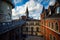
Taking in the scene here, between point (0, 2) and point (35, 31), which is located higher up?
point (0, 2)

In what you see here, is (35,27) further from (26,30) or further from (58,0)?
(58,0)

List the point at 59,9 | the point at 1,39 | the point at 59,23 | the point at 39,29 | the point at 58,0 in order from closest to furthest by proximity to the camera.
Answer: the point at 1,39 < the point at 59,23 < the point at 59,9 < the point at 58,0 < the point at 39,29

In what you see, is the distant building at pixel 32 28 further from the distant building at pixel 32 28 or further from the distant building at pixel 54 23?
the distant building at pixel 54 23

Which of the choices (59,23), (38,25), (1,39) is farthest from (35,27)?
(1,39)

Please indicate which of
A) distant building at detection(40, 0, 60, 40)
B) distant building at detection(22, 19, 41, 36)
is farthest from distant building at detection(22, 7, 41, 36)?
distant building at detection(40, 0, 60, 40)

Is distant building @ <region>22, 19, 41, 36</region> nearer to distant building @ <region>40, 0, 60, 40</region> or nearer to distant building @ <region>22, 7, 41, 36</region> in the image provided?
distant building @ <region>22, 7, 41, 36</region>

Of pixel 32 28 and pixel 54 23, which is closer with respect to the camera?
pixel 54 23

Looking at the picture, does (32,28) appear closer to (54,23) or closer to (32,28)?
(32,28)

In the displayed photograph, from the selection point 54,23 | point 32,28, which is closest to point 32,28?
point 32,28

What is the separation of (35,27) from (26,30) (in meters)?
4.54

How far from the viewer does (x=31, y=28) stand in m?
47.9

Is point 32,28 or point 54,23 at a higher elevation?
point 54,23

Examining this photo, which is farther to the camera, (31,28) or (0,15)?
(31,28)

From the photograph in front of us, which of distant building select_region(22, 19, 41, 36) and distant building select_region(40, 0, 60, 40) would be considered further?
distant building select_region(22, 19, 41, 36)
